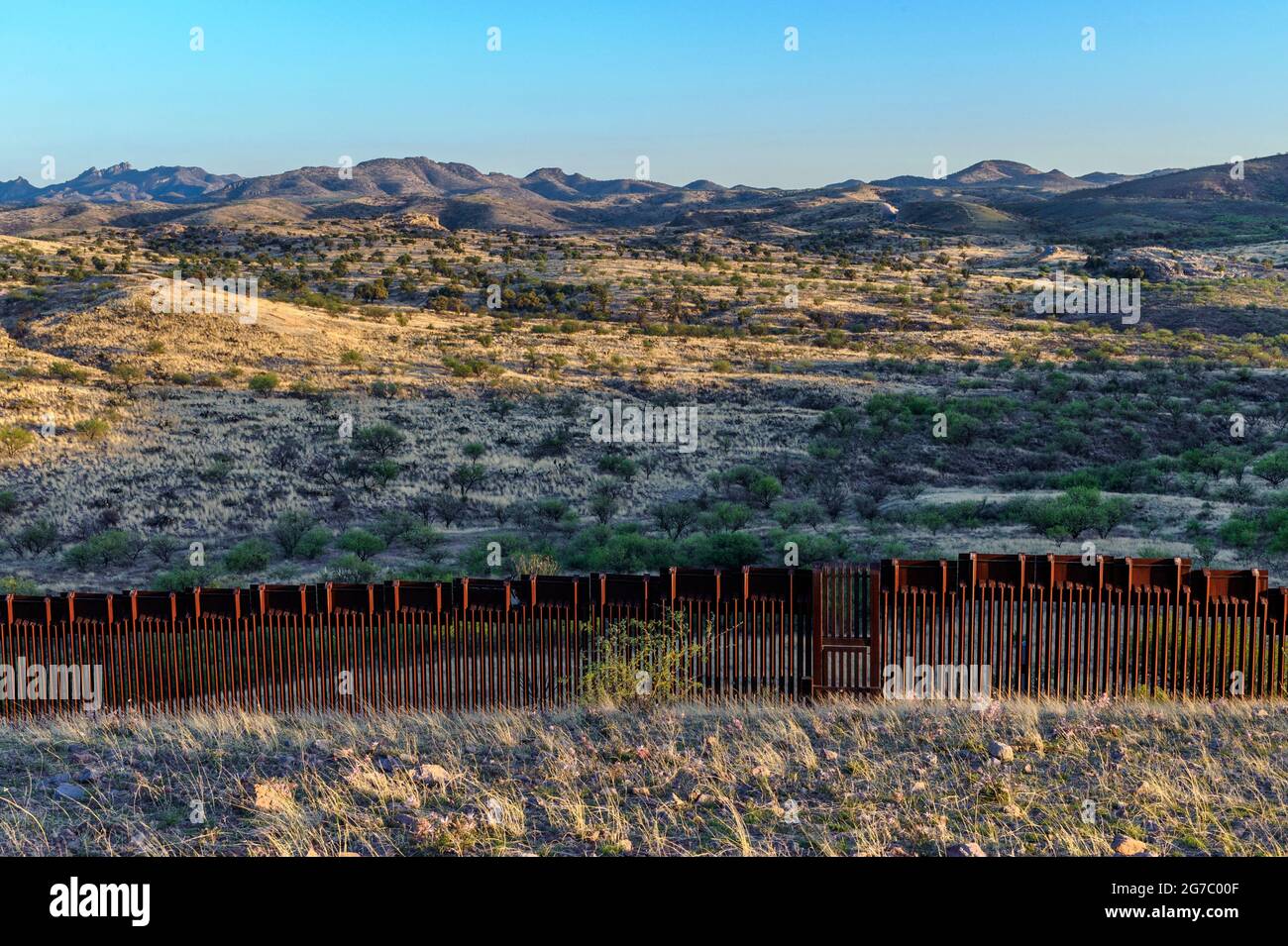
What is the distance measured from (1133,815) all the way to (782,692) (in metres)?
3.78

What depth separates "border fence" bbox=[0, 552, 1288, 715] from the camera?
33.9ft

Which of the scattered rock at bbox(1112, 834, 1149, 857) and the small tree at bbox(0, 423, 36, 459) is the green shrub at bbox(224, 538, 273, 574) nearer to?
the small tree at bbox(0, 423, 36, 459)

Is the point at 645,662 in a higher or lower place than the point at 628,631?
A: lower

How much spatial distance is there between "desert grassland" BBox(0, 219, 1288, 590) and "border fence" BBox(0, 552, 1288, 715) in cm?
809

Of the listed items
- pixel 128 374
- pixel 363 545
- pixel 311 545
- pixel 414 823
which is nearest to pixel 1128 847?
pixel 414 823

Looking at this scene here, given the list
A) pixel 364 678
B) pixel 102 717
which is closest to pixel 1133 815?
pixel 364 678

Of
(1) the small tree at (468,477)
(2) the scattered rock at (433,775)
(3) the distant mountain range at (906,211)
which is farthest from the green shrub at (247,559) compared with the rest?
(3) the distant mountain range at (906,211)

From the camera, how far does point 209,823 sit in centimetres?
742

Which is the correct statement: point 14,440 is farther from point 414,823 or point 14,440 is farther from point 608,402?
point 414,823

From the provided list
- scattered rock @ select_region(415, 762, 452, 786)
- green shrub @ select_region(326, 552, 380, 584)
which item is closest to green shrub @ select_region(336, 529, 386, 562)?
green shrub @ select_region(326, 552, 380, 584)

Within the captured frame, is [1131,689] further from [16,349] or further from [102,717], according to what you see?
[16,349]

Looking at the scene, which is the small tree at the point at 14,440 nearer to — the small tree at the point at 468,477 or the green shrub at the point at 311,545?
the green shrub at the point at 311,545

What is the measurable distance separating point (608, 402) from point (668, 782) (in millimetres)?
30529

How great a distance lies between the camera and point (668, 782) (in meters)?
8.10
